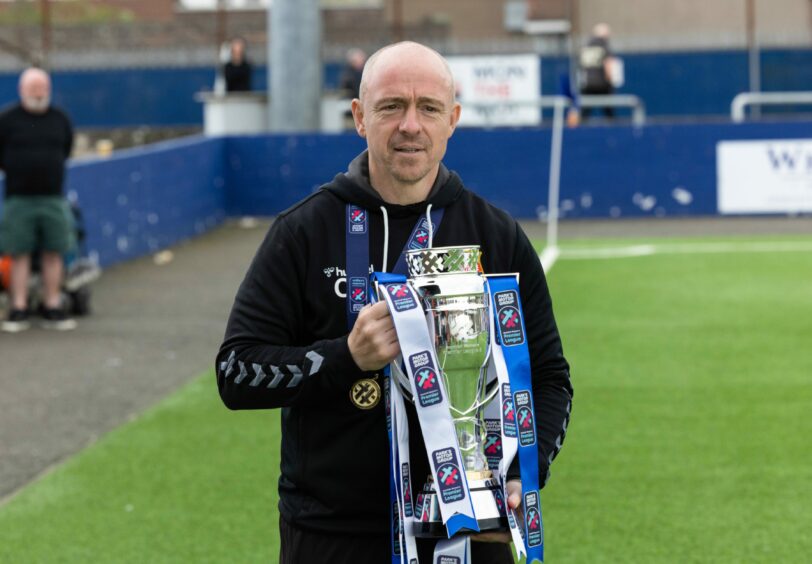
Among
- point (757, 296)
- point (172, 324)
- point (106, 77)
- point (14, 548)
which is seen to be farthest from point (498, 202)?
point (14, 548)

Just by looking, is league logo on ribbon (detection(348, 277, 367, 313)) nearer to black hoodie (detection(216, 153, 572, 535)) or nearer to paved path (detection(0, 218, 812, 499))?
black hoodie (detection(216, 153, 572, 535))

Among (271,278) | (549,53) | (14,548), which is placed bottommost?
(14,548)

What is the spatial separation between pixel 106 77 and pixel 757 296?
1996 cm

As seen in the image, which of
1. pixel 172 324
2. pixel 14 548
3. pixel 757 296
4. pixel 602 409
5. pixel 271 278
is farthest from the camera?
pixel 757 296

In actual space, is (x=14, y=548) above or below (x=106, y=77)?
below

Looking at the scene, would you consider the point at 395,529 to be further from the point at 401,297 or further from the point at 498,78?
the point at 498,78

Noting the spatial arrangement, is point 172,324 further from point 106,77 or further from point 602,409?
point 106,77

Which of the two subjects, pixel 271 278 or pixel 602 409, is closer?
pixel 271 278

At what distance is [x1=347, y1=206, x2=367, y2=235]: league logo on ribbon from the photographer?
342 centimetres

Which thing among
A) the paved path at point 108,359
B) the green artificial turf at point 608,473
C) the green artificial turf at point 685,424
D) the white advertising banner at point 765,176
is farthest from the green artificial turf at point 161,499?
the white advertising banner at point 765,176

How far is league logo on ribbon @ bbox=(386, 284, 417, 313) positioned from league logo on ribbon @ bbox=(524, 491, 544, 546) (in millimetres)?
456

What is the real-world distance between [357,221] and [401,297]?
38 cm

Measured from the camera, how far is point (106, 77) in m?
32.1

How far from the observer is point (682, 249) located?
18797 mm
